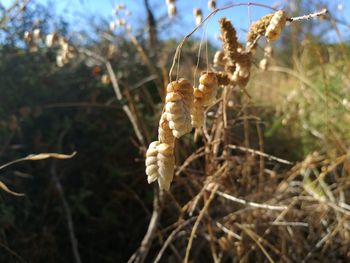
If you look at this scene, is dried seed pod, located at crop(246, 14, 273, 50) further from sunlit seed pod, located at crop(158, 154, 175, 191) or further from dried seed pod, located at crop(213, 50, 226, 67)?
sunlit seed pod, located at crop(158, 154, 175, 191)

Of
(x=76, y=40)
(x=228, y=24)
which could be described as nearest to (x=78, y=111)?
(x=76, y=40)

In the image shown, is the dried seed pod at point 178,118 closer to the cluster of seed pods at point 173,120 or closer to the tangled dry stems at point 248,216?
the cluster of seed pods at point 173,120

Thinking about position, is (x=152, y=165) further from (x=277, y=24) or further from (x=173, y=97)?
(x=277, y=24)

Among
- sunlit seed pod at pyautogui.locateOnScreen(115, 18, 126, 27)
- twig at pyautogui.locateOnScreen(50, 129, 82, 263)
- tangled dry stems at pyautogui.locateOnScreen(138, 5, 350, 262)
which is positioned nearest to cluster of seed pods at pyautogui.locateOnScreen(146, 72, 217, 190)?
tangled dry stems at pyautogui.locateOnScreen(138, 5, 350, 262)

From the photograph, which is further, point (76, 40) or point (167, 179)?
point (76, 40)

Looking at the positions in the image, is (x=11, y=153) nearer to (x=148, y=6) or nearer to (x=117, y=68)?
(x=117, y=68)

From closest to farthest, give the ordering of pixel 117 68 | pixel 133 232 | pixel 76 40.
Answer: pixel 133 232 → pixel 117 68 → pixel 76 40

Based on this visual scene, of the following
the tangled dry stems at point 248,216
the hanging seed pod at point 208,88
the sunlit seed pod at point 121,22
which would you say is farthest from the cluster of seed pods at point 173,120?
the sunlit seed pod at point 121,22

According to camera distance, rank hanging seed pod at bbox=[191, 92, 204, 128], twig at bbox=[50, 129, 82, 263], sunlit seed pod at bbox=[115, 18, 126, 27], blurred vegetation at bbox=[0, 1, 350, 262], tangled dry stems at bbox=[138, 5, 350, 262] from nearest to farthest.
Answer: hanging seed pod at bbox=[191, 92, 204, 128] < tangled dry stems at bbox=[138, 5, 350, 262] < twig at bbox=[50, 129, 82, 263] < blurred vegetation at bbox=[0, 1, 350, 262] < sunlit seed pod at bbox=[115, 18, 126, 27]
